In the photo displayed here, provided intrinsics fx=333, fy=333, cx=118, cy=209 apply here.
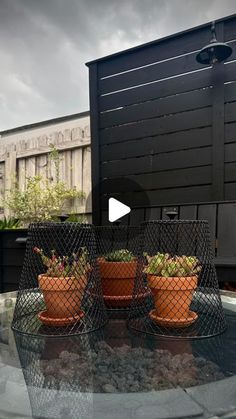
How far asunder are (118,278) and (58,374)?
0.57m

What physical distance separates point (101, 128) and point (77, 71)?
0.72 meters

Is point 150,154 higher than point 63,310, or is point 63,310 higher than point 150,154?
point 150,154

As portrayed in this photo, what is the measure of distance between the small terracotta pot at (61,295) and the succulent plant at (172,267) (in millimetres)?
235

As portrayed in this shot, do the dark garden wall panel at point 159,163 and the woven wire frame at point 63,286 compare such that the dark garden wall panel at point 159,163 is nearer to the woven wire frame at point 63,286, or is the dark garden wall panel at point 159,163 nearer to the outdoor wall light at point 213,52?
the outdoor wall light at point 213,52

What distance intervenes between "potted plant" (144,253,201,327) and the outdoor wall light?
1.86m

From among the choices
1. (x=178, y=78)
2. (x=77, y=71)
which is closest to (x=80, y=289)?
(x=178, y=78)

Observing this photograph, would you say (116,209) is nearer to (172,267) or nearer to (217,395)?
(172,267)

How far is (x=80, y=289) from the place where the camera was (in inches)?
40.4

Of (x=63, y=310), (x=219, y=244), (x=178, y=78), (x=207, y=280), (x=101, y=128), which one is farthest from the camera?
(x=101, y=128)

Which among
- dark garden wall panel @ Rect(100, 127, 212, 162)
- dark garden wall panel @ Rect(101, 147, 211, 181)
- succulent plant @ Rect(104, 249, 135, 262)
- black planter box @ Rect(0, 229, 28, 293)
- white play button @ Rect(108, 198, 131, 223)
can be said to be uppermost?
dark garden wall panel @ Rect(100, 127, 212, 162)

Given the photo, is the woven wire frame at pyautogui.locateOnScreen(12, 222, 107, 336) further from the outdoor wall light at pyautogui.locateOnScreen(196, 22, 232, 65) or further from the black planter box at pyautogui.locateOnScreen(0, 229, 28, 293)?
the outdoor wall light at pyautogui.locateOnScreen(196, 22, 232, 65)

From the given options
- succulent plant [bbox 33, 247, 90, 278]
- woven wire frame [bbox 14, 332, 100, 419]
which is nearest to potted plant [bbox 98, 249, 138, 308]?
succulent plant [bbox 33, 247, 90, 278]

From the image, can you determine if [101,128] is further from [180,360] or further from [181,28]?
[180,360]

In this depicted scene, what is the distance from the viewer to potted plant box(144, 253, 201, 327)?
983 mm
